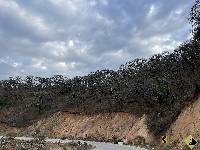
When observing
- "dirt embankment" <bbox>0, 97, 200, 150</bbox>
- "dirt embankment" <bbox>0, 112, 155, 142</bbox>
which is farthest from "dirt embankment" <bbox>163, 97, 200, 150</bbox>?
"dirt embankment" <bbox>0, 112, 155, 142</bbox>

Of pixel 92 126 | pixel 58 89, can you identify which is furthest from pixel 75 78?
pixel 92 126

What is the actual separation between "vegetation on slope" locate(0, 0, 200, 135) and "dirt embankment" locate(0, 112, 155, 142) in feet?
4.40

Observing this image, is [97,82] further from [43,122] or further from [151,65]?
[151,65]

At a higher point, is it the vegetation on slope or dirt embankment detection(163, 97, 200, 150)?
the vegetation on slope

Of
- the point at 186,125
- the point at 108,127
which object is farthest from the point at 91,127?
the point at 186,125

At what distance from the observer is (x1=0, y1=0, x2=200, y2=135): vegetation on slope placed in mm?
47875

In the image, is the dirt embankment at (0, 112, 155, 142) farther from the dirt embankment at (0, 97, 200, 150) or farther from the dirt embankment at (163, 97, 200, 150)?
the dirt embankment at (163, 97, 200, 150)

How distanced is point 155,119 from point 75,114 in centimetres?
2601

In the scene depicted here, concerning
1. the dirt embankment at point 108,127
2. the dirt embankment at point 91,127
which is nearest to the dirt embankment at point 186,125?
the dirt embankment at point 108,127

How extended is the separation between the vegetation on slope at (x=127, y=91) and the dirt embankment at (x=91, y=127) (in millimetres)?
1342

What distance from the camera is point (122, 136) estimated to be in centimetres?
5525

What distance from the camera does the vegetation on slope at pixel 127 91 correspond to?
4788 centimetres

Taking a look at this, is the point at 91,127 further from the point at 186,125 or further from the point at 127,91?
the point at 186,125

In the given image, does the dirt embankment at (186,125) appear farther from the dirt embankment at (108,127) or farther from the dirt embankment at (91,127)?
the dirt embankment at (91,127)
